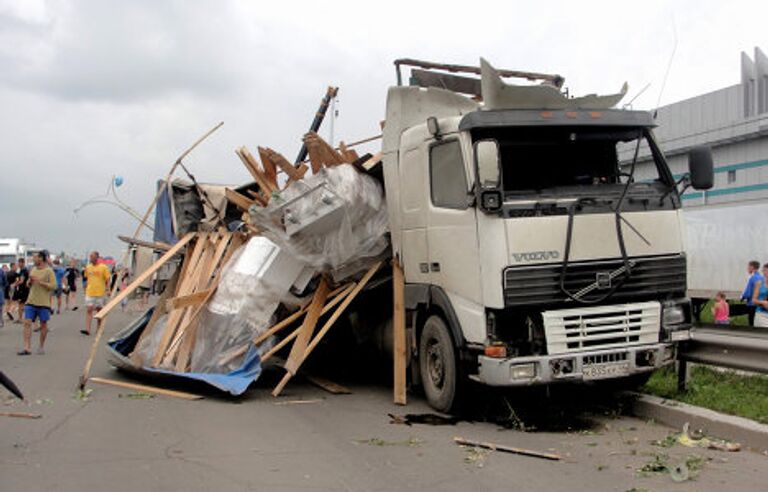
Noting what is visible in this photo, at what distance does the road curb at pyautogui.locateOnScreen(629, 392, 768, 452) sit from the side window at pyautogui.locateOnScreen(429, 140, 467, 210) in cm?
268

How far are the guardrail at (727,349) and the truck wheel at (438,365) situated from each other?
229cm

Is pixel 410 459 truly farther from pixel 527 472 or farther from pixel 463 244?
pixel 463 244

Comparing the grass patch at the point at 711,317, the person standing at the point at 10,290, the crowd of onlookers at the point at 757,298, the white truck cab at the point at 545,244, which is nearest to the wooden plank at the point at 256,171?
the white truck cab at the point at 545,244

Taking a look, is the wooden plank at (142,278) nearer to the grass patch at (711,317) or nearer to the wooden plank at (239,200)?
Answer: the wooden plank at (239,200)

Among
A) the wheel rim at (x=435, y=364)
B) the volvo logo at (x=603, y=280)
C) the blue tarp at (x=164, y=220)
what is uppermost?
the blue tarp at (x=164, y=220)

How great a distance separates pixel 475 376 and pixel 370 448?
1296 mm

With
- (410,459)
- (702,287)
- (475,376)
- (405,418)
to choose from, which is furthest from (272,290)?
(702,287)

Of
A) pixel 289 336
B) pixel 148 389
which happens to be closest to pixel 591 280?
pixel 289 336

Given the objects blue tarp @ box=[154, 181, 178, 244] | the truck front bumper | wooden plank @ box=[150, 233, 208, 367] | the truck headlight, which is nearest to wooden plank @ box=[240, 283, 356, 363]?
wooden plank @ box=[150, 233, 208, 367]

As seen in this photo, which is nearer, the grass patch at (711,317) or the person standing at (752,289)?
the person standing at (752,289)

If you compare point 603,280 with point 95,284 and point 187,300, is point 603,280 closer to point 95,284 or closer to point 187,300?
point 187,300

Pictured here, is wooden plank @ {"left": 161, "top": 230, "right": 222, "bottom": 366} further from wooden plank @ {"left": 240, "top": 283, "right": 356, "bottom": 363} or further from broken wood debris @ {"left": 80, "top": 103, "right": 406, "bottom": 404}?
wooden plank @ {"left": 240, "top": 283, "right": 356, "bottom": 363}

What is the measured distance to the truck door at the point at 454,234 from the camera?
7035 mm

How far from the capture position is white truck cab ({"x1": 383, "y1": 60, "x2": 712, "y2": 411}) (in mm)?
6742
